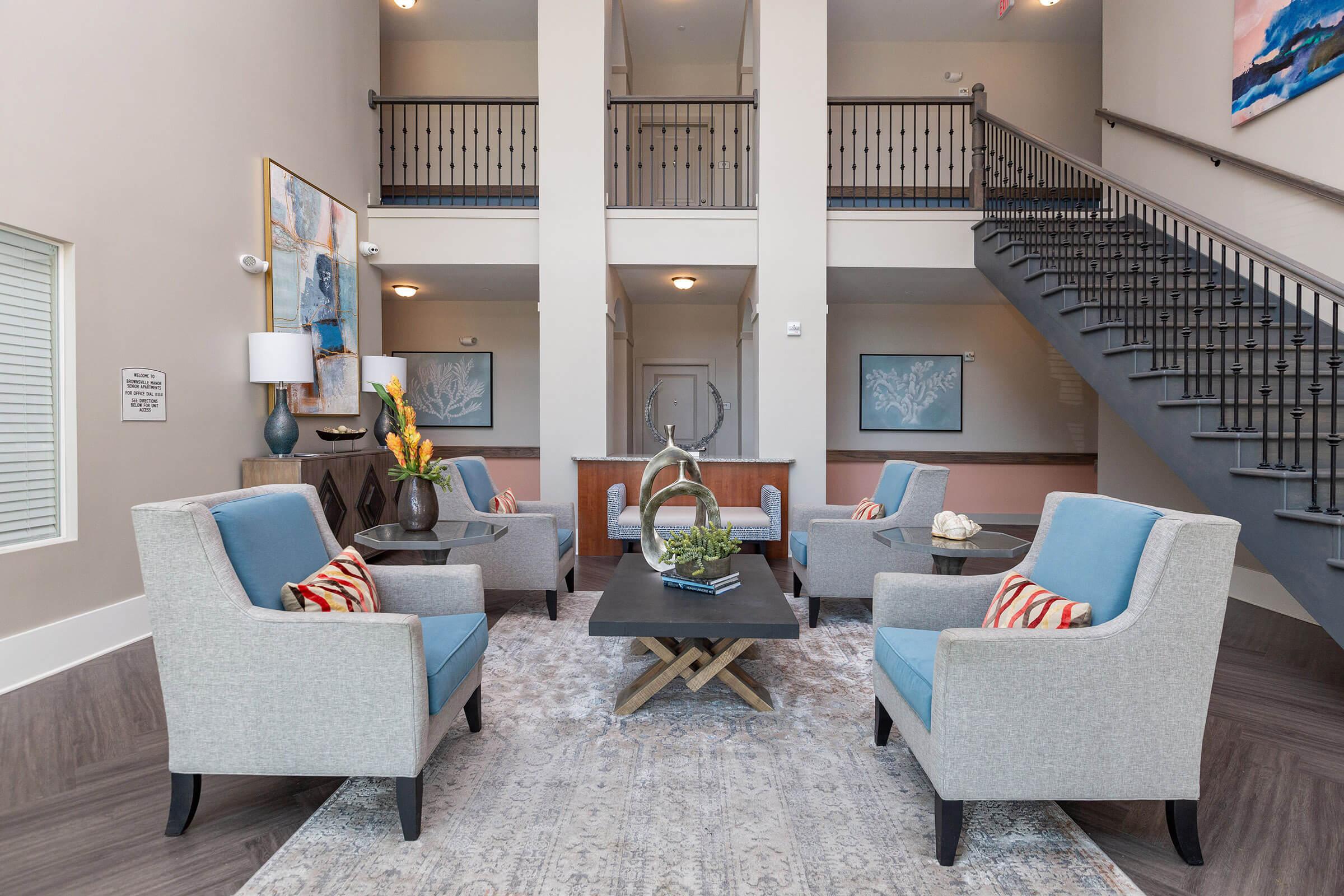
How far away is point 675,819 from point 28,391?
3515 millimetres

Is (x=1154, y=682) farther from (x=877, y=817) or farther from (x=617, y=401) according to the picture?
(x=617, y=401)

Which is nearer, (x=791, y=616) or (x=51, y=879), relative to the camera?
(x=51, y=879)

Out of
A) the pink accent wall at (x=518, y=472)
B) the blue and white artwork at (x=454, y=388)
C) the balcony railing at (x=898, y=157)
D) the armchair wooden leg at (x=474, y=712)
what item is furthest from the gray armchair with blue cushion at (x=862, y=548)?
the blue and white artwork at (x=454, y=388)

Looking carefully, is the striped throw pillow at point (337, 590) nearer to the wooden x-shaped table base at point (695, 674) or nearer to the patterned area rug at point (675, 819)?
the patterned area rug at point (675, 819)

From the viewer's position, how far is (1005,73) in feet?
27.4

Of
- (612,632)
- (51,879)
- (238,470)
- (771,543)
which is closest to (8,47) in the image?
(238,470)

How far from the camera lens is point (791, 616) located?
2.55 m

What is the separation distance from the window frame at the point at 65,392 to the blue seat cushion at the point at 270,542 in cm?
190

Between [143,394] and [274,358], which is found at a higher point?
[274,358]

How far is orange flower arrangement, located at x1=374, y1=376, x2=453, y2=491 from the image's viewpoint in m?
3.34

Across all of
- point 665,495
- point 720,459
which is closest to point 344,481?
point 720,459

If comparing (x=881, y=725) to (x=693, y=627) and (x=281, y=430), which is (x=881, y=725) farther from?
(x=281, y=430)

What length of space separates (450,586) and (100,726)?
145 cm

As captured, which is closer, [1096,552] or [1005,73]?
[1096,552]
